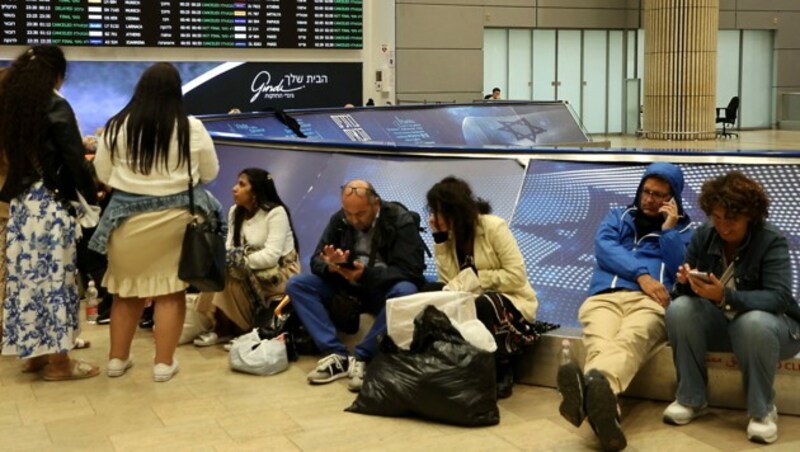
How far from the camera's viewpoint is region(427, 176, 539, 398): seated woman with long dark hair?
486 centimetres

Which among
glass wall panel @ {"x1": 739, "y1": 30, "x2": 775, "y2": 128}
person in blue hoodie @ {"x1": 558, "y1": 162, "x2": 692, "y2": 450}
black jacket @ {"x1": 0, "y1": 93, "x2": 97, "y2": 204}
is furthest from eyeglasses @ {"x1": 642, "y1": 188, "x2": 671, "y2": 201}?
glass wall panel @ {"x1": 739, "y1": 30, "x2": 775, "y2": 128}

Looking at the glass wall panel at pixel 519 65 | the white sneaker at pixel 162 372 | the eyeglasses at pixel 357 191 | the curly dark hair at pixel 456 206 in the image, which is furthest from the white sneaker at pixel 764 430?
the glass wall panel at pixel 519 65

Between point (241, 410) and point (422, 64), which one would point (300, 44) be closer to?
point (422, 64)

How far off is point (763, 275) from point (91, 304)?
16.0 feet

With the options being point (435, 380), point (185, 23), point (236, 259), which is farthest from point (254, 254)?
point (185, 23)

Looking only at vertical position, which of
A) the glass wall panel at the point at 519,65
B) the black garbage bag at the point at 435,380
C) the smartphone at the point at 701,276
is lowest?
the black garbage bag at the point at 435,380

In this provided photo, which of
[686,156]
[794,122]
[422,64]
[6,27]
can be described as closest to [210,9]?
[6,27]

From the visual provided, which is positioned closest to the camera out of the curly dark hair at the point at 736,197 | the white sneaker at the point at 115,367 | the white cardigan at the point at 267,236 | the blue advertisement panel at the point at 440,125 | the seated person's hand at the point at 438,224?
the curly dark hair at the point at 736,197

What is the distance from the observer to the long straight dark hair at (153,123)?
16.7 feet

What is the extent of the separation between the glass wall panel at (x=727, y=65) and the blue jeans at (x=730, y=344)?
2565 cm

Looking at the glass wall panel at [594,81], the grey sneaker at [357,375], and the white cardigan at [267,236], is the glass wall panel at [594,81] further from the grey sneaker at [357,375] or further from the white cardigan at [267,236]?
the grey sneaker at [357,375]

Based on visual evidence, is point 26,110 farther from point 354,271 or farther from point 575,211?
point 575,211

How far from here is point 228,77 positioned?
18.4 m

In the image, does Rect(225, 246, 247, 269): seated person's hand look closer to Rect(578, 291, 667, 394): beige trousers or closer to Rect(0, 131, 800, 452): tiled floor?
Rect(0, 131, 800, 452): tiled floor
